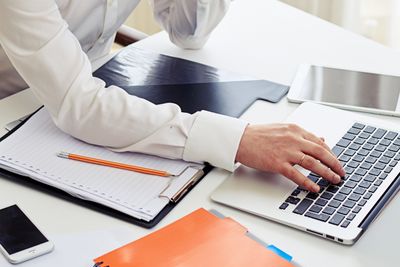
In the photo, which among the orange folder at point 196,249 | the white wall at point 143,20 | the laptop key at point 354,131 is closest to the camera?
the orange folder at point 196,249

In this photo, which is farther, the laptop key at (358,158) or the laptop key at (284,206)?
the laptop key at (358,158)

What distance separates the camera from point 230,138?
1.13 m

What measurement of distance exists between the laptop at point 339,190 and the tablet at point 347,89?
0.30 ft

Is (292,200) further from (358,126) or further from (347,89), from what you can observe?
(347,89)

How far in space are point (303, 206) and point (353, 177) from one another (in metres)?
0.12

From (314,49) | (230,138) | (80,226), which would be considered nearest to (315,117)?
(230,138)

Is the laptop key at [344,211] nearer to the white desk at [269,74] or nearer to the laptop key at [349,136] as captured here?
the white desk at [269,74]

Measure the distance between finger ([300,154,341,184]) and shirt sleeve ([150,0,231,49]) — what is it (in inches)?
22.2

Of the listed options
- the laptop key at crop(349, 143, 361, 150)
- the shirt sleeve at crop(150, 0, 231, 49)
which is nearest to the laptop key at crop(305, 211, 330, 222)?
the laptop key at crop(349, 143, 361, 150)

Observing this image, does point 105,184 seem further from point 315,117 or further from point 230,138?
point 315,117

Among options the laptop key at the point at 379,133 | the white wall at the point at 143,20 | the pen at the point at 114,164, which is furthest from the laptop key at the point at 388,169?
the white wall at the point at 143,20

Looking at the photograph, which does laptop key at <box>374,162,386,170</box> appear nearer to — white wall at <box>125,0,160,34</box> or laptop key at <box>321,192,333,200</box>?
laptop key at <box>321,192,333,200</box>

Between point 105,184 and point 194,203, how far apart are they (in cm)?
14

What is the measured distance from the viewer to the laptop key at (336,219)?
98 cm
